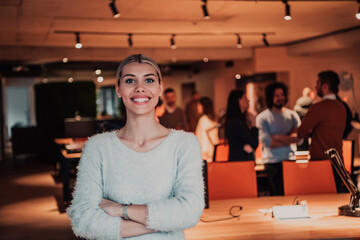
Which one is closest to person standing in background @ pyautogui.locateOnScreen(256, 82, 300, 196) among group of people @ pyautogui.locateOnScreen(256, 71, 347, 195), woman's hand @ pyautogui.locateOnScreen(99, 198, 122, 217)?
group of people @ pyautogui.locateOnScreen(256, 71, 347, 195)

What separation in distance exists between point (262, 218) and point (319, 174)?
1252mm

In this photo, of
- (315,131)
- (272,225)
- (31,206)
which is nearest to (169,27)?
(31,206)

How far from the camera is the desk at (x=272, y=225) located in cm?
264

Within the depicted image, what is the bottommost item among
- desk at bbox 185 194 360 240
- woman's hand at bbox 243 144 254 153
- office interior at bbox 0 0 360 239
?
desk at bbox 185 194 360 240

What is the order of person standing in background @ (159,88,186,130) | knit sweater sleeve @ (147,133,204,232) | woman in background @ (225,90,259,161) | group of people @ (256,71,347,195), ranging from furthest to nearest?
person standing in background @ (159,88,186,130) → woman in background @ (225,90,259,161) → group of people @ (256,71,347,195) → knit sweater sleeve @ (147,133,204,232)

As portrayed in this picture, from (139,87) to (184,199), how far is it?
387mm

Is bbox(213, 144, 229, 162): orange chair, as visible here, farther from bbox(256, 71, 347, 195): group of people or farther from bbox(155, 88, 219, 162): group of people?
bbox(256, 71, 347, 195): group of people

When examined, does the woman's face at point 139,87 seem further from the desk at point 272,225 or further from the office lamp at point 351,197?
the office lamp at point 351,197

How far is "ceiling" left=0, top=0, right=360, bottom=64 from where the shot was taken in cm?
696

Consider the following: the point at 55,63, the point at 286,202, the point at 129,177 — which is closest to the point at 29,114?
the point at 55,63

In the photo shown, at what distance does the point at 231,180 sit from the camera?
159 inches

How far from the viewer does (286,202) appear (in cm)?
351

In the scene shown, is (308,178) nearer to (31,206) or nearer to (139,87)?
(139,87)

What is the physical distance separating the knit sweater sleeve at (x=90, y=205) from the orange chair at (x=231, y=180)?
2384 mm
